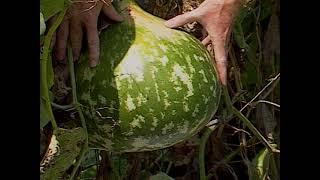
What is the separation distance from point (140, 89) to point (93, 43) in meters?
0.10

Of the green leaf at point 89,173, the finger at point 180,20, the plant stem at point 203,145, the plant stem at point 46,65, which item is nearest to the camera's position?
the plant stem at point 46,65

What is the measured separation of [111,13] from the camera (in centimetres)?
106

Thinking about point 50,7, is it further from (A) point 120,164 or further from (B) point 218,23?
(A) point 120,164

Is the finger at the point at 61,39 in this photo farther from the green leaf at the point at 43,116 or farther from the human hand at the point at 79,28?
the green leaf at the point at 43,116

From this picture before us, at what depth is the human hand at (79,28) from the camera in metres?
1.00

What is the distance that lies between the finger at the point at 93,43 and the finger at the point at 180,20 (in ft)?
0.52

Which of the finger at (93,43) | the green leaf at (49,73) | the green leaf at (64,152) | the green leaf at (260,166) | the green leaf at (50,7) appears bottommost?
the green leaf at (260,166)

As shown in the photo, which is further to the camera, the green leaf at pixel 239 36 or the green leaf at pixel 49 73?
the green leaf at pixel 239 36

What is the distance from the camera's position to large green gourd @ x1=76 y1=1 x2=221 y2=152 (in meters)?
1.03

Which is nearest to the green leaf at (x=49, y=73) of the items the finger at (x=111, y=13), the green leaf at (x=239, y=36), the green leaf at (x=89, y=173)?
the finger at (x=111, y=13)

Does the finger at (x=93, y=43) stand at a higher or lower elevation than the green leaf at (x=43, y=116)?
higher

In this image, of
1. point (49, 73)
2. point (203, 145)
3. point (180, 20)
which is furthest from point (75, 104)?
point (203, 145)
